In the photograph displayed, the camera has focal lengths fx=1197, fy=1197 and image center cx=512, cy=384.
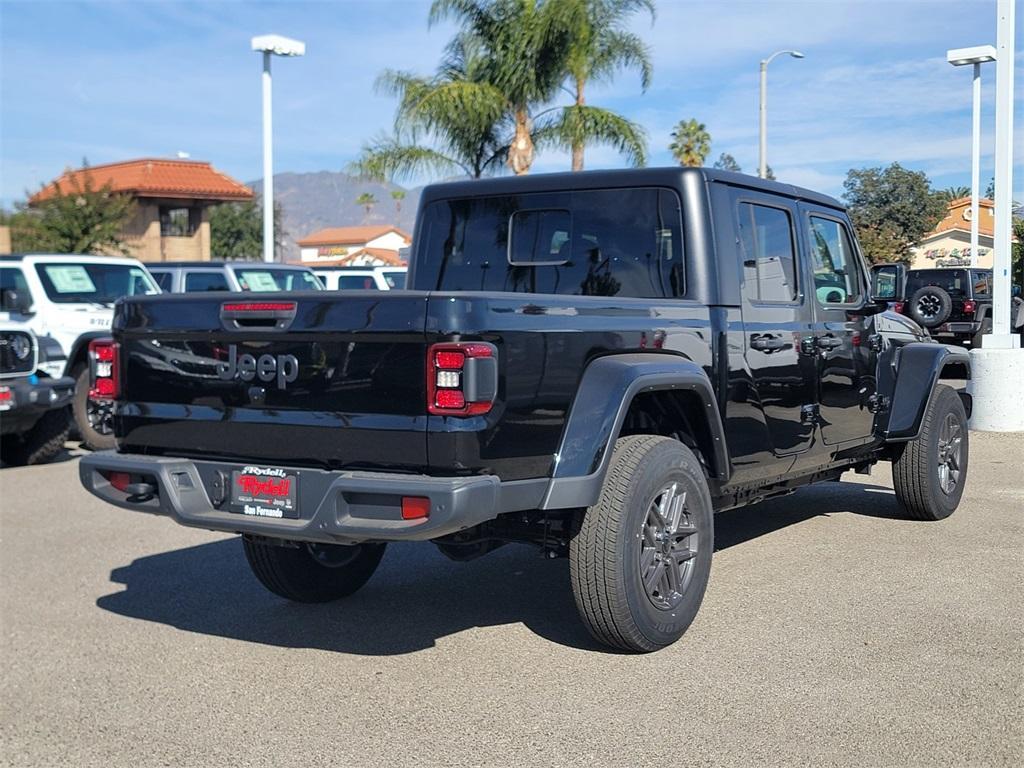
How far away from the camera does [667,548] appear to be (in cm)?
490

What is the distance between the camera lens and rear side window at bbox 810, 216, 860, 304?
630cm

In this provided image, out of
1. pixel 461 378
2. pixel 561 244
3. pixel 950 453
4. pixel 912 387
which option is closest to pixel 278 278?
pixel 950 453

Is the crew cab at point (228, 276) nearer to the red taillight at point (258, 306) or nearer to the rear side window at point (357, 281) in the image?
the rear side window at point (357, 281)

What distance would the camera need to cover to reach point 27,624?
18.6ft

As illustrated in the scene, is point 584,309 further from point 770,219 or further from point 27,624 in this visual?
point 27,624

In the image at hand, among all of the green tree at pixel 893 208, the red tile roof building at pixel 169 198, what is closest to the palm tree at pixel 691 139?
the red tile roof building at pixel 169 198

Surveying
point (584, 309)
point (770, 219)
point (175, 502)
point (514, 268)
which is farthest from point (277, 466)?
point (770, 219)

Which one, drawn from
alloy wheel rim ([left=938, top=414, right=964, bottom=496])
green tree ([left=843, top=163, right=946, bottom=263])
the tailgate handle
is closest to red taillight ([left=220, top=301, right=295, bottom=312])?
the tailgate handle

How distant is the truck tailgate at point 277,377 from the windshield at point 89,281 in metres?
8.01

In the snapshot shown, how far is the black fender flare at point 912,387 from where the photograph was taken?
22.9ft

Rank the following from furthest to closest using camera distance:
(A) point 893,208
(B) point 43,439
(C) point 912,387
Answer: (A) point 893,208 → (B) point 43,439 → (C) point 912,387

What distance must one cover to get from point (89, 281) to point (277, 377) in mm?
9094

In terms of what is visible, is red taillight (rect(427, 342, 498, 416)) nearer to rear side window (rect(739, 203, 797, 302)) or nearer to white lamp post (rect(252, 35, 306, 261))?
rear side window (rect(739, 203, 797, 302))

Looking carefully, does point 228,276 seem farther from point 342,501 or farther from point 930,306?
point 342,501
